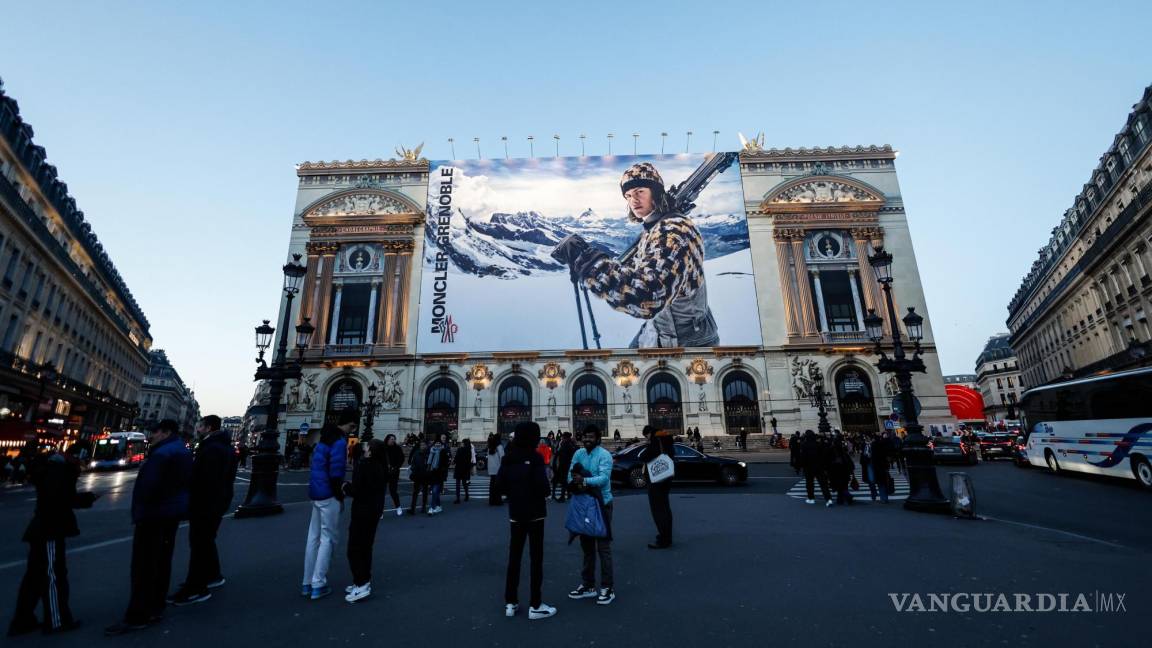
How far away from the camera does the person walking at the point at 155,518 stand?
4.28m

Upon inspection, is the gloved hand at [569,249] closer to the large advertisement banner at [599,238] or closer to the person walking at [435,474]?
the large advertisement banner at [599,238]

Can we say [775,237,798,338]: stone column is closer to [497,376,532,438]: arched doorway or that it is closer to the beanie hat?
the beanie hat

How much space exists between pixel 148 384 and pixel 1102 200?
447 feet

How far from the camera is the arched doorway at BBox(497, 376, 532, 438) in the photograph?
33938 mm

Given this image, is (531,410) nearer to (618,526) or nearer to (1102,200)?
(618,526)

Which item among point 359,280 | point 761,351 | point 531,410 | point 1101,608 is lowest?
point 1101,608

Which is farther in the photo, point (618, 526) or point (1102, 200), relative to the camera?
point (1102, 200)

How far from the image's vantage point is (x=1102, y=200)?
112 ft

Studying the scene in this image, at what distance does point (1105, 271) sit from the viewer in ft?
109

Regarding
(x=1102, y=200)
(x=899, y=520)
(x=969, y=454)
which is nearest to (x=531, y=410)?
(x=969, y=454)

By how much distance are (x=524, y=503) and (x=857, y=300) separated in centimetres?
3707

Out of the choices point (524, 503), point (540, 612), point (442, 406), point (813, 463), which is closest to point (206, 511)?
point (524, 503)

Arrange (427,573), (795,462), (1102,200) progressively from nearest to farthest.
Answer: (427,573), (795,462), (1102,200)

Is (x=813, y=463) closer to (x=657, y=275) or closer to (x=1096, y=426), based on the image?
(x=1096, y=426)
